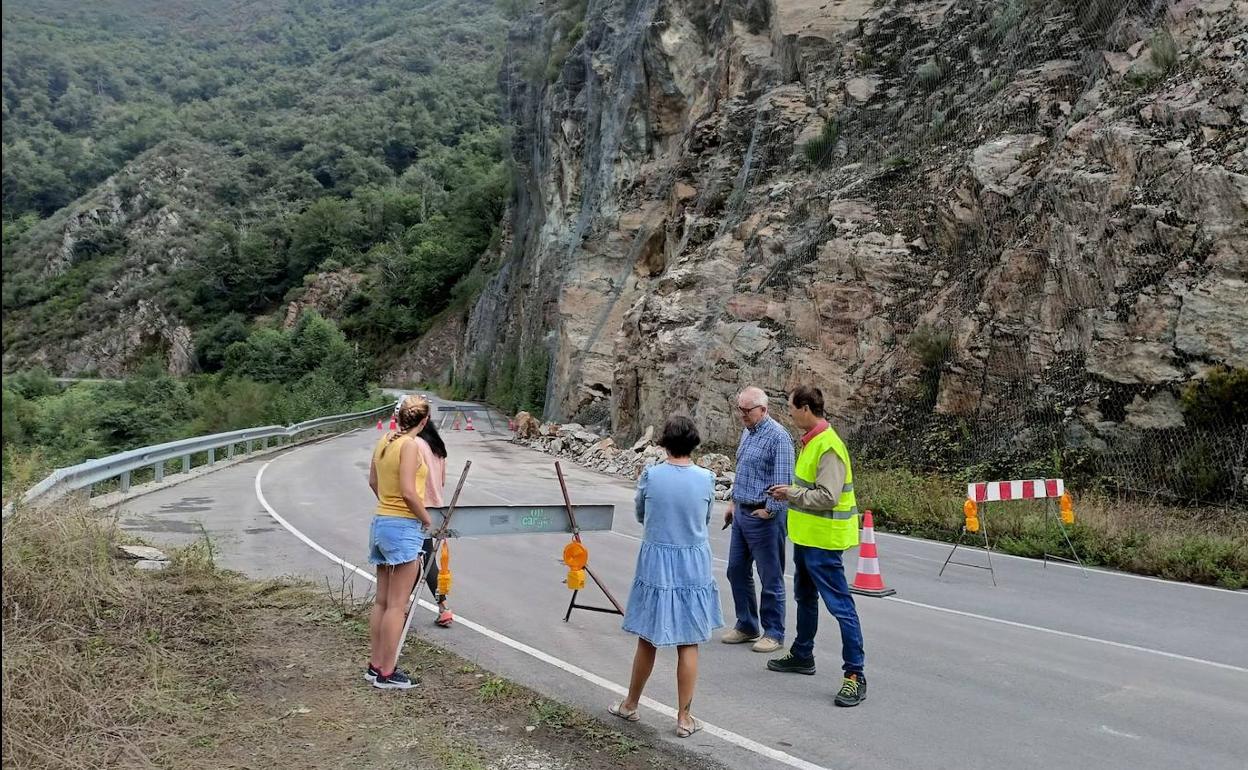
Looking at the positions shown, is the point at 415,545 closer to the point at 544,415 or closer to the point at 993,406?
the point at 993,406

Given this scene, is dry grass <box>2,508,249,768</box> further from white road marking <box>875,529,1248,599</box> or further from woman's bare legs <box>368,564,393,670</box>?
white road marking <box>875,529,1248,599</box>

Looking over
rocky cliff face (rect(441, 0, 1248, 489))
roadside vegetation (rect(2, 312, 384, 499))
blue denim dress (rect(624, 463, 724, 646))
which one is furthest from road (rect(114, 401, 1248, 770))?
roadside vegetation (rect(2, 312, 384, 499))

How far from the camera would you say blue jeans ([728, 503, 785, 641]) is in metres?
6.76

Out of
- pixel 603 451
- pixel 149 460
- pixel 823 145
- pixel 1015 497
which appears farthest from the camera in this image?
pixel 823 145

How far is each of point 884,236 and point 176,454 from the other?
1628cm

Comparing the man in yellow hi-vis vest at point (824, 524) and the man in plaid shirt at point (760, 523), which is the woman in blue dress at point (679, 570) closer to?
the man in yellow hi-vis vest at point (824, 524)

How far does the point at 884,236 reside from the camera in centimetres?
2028

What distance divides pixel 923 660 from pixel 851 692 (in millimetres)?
1356

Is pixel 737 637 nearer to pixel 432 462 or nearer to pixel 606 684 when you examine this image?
pixel 606 684

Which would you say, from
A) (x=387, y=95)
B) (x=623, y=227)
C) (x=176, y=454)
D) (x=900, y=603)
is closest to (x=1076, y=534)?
(x=900, y=603)

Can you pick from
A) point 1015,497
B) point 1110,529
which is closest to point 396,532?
point 1015,497

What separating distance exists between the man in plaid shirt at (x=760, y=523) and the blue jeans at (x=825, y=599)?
2.10 feet

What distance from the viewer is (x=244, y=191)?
107 m

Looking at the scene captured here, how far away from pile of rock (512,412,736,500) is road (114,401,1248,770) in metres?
7.44
